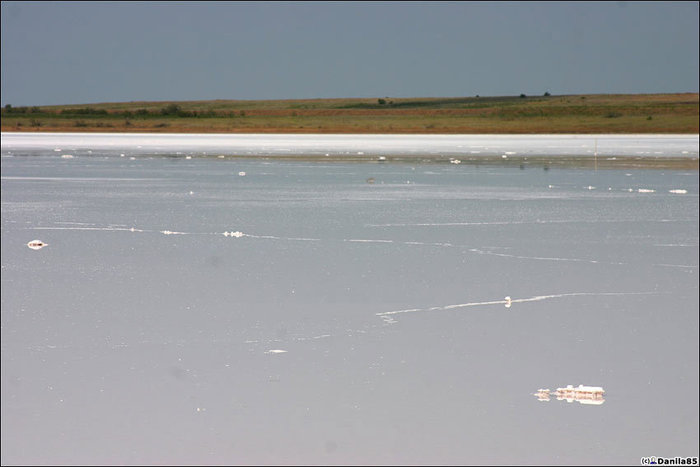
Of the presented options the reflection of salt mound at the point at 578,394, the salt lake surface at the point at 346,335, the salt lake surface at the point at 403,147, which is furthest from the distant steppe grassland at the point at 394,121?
the reflection of salt mound at the point at 578,394

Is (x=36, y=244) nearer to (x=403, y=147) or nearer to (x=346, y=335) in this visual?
(x=346, y=335)

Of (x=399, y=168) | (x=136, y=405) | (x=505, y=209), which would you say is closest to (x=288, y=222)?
(x=505, y=209)

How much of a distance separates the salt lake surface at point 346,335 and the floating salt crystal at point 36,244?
81 mm

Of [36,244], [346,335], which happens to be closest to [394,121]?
[36,244]

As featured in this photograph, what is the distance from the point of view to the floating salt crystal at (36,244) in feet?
28.7

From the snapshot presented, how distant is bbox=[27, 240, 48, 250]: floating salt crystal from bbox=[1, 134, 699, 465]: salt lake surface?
0.27 feet

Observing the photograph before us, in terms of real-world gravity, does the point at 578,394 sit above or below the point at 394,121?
above

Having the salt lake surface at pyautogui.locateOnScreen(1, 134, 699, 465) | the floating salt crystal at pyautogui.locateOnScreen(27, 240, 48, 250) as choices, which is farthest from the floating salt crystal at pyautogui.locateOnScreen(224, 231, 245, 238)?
the floating salt crystal at pyautogui.locateOnScreen(27, 240, 48, 250)

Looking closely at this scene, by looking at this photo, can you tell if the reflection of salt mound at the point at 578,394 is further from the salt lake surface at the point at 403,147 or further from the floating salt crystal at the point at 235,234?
the salt lake surface at the point at 403,147

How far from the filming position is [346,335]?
220 inches

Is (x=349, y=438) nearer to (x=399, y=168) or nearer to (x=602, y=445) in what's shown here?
(x=602, y=445)

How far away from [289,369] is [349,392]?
449mm

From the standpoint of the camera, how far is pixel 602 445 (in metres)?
3.97

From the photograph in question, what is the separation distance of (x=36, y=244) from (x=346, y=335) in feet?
13.8
